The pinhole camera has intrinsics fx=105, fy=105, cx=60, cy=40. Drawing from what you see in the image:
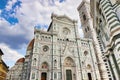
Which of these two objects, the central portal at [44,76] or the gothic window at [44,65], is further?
the gothic window at [44,65]

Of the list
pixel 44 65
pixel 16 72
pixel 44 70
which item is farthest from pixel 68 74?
pixel 16 72

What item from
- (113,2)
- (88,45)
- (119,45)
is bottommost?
(119,45)

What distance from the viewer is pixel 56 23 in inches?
1056

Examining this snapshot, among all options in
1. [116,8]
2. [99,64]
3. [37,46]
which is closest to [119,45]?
[116,8]

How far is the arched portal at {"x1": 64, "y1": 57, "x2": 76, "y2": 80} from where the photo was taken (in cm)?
2189

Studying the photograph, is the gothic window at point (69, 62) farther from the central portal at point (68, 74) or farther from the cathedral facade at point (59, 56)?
the central portal at point (68, 74)

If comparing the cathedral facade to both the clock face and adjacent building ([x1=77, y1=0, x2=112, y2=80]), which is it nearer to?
the clock face

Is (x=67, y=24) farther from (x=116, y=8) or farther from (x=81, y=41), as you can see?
(x=116, y=8)

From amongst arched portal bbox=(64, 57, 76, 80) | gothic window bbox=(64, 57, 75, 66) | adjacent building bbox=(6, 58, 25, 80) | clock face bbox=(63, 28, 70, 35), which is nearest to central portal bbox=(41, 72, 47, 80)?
arched portal bbox=(64, 57, 76, 80)

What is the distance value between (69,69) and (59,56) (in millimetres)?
3527

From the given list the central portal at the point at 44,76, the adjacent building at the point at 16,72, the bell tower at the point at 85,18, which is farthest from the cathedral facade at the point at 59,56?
the adjacent building at the point at 16,72

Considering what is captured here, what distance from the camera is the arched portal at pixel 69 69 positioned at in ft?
71.8

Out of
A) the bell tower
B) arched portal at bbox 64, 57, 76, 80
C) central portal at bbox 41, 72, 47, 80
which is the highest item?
the bell tower

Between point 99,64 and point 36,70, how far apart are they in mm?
14981
